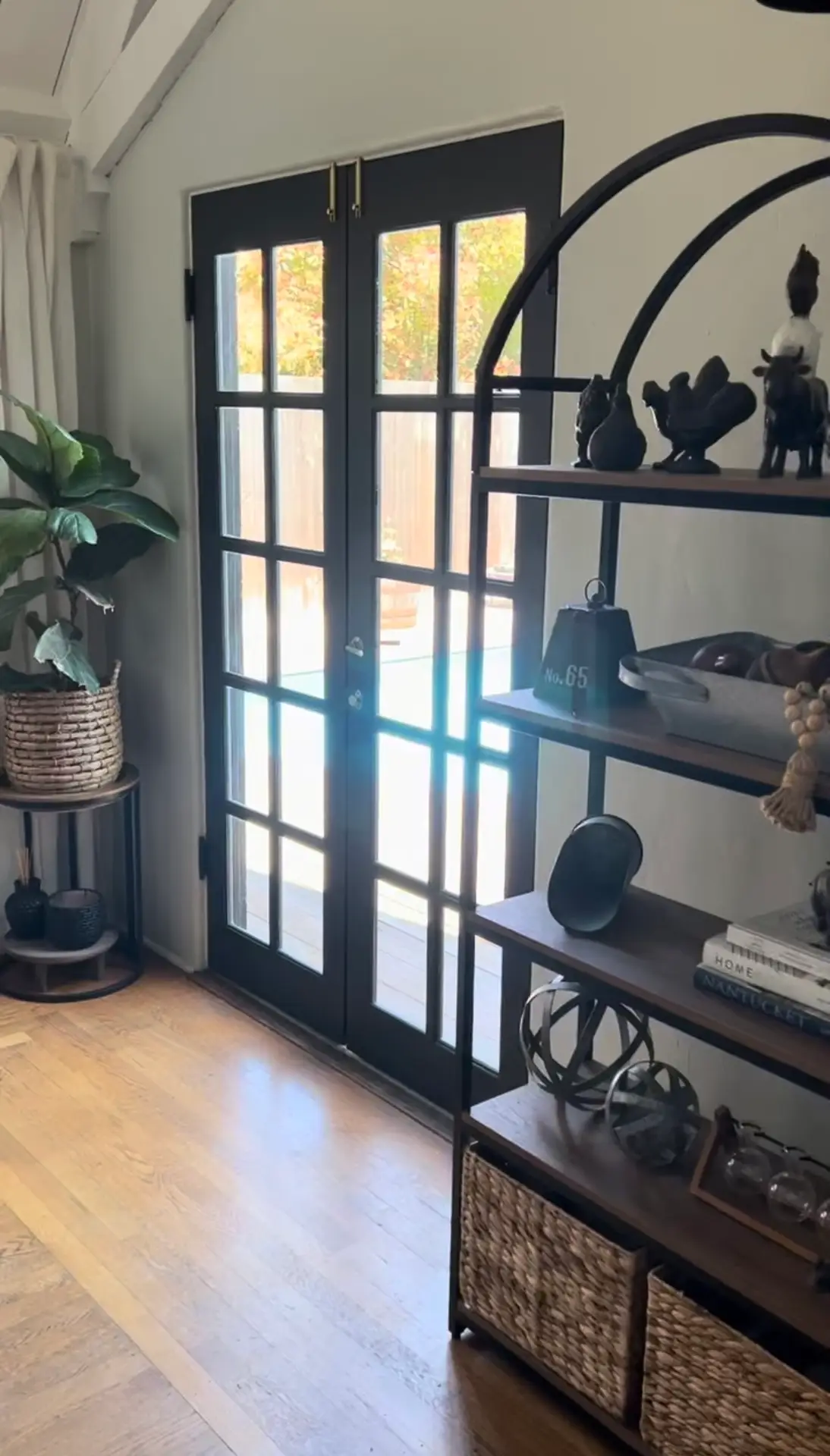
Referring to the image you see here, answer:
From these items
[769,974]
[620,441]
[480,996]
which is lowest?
[480,996]

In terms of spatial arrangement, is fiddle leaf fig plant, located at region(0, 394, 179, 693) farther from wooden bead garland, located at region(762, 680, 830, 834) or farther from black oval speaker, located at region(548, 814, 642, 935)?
wooden bead garland, located at region(762, 680, 830, 834)

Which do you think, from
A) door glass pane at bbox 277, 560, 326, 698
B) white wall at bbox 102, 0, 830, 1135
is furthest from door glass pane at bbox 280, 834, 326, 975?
white wall at bbox 102, 0, 830, 1135

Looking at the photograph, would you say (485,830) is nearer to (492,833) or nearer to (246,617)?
(492,833)

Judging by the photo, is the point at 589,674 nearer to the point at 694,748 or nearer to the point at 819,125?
the point at 694,748

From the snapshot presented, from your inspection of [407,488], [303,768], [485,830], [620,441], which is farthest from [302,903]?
[620,441]

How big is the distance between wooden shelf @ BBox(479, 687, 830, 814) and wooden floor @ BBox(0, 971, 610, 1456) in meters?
1.03

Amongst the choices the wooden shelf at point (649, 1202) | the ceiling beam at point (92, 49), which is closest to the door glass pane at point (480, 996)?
the wooden shelf at point (649, 1202)

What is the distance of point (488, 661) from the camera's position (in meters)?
2.54

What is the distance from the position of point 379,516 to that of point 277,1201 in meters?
1.38

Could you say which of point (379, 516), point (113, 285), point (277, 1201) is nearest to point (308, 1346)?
point (277, 1201)

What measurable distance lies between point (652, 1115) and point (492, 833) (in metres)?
0.77

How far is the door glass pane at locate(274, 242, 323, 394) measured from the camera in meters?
2.78

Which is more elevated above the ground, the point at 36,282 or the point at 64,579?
the point at 36,282

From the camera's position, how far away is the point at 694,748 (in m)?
1.69
